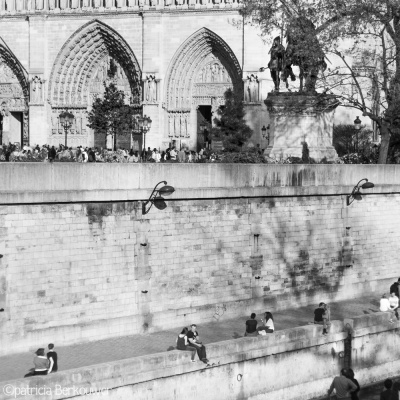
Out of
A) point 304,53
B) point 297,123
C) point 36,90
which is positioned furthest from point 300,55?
point 36,90

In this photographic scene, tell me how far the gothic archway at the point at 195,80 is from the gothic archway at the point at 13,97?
7.42 meters

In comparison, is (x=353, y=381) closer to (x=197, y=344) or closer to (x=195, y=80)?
(x=197, y=344)

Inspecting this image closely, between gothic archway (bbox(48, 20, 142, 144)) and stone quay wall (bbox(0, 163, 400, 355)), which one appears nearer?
stone quay wall (bbox(0, 163, 400, 355))

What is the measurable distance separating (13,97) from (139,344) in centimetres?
3686

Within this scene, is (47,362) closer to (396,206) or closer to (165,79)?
(396,206)

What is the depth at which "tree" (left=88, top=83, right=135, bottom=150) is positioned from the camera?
56219 mm

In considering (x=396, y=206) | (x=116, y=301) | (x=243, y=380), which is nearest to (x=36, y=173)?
(x=116, y=301)

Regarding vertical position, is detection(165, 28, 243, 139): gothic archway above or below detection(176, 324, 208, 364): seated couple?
above

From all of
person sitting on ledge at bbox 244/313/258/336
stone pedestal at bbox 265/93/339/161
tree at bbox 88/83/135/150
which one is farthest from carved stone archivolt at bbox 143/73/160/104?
person sitting on ledge at bbox 244/313/258/336

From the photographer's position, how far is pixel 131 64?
58.5 metres

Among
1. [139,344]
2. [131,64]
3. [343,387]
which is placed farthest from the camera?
[131,64]

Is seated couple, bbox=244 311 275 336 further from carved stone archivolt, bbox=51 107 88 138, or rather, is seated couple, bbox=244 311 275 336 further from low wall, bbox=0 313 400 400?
carved stone archivolt, bbox=51 107 88 138

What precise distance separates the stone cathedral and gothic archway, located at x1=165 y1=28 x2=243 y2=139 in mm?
46

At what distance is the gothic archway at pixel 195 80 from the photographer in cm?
5716
